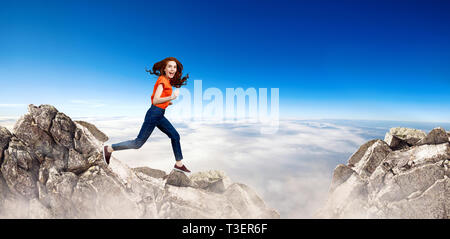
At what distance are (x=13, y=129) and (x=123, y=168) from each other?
453 cm

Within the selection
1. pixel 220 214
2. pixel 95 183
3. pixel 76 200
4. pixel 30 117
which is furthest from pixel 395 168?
pixel 30 117

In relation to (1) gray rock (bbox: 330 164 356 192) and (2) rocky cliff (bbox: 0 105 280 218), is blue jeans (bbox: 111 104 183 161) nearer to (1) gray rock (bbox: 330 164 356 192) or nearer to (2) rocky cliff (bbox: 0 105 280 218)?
(2) rocky cliff (bbox: 0 105 280 218)

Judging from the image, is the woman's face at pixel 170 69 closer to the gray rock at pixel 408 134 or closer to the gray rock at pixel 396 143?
the gray rock at pixel 396 143

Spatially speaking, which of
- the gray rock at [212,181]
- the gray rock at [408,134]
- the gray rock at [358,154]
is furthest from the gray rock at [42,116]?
the gray rock at [408,134]

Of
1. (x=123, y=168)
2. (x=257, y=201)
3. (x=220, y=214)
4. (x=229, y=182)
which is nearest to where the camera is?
(x=123, y=168)

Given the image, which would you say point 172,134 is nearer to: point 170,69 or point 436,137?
point 170,69

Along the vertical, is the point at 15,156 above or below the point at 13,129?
below

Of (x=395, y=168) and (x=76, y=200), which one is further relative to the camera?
(x=395, y=168)

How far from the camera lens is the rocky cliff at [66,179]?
7.84 m

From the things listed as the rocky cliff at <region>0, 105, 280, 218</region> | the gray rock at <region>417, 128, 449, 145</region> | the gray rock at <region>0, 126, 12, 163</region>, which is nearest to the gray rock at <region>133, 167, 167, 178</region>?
the rocky cliff at <region>0, 105, 280, 218</region>

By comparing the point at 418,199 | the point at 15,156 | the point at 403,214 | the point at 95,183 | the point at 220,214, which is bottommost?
the point at 220,214

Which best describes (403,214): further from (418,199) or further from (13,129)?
(13,129)

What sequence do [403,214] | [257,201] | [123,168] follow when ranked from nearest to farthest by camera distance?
[403,214]
[123,168]
[257,201]

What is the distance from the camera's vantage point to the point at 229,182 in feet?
45.6
